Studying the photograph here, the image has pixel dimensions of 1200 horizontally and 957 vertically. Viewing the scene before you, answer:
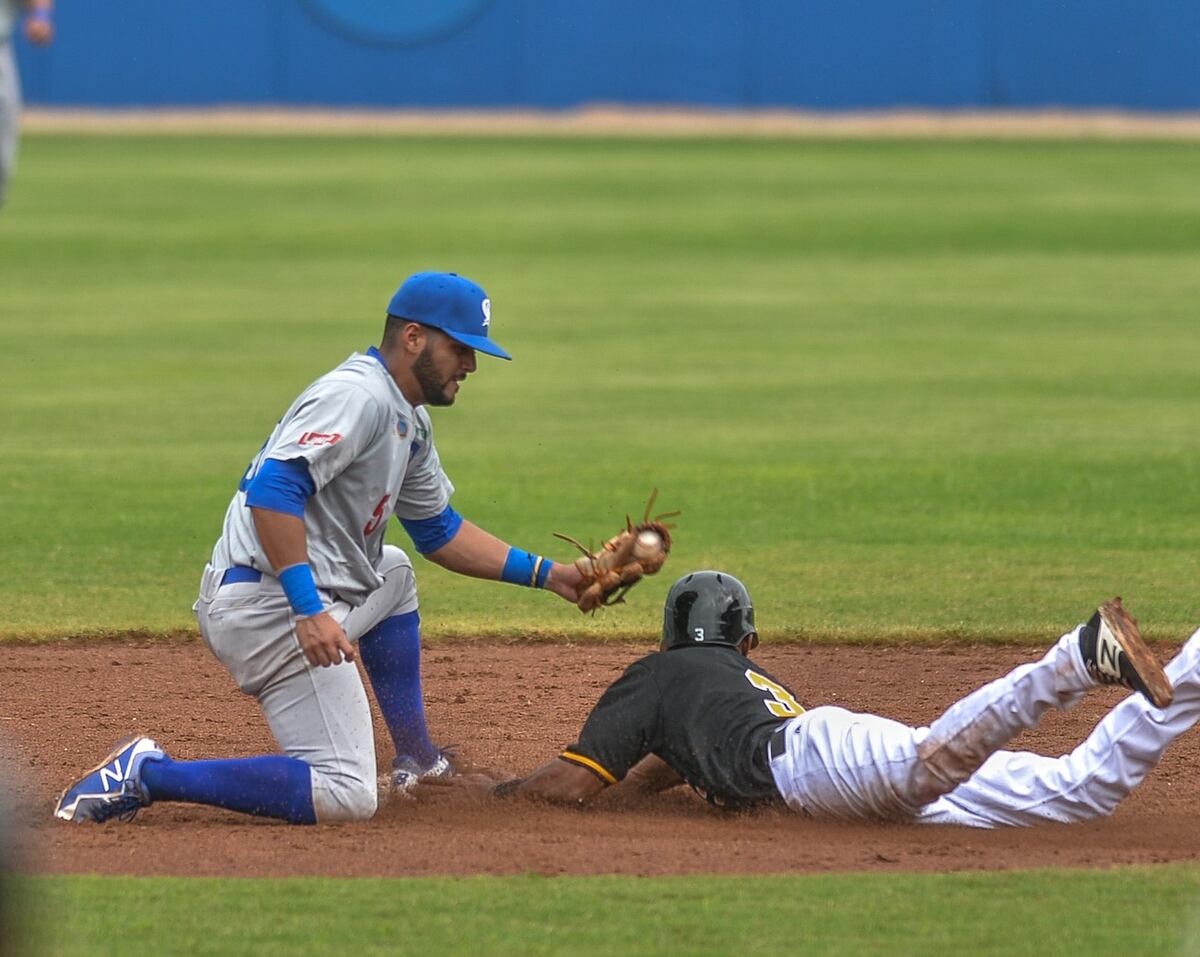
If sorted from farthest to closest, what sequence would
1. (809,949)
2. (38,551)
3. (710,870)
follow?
(38,551) → (710,870) → (809,949)

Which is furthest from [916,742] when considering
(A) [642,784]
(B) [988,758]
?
(A) [642,784]

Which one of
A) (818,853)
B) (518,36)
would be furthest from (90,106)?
(818,853)

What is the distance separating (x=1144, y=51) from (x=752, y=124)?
778 cm

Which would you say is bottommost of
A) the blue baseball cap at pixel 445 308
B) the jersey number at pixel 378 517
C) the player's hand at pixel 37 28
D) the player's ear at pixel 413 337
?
the jersey number at pixel 378 517

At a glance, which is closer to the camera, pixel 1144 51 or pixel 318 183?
pixel 318 183

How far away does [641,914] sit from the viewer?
4582 millimetres

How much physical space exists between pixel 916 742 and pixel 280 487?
1858mm

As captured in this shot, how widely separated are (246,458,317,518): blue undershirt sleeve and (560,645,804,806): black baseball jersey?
105cm

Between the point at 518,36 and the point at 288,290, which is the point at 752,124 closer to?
the point at 518,36

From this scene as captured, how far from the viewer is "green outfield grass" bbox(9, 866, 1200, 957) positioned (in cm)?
436

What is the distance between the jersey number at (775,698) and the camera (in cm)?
572

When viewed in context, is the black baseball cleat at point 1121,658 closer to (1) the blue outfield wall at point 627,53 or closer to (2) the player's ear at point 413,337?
(2) the player's ear at point 413,337

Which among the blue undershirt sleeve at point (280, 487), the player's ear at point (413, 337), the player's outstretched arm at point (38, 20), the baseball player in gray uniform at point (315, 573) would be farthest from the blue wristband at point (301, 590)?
the player's outstretched arm at point (38, 20)

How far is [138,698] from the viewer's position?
24.4ft
